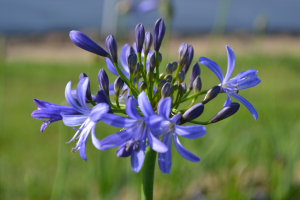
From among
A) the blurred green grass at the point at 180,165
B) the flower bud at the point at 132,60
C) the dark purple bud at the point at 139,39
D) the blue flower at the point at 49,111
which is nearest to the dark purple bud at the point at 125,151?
the blue flower at the point at 49,111

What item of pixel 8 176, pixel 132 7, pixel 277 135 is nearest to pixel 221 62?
pixel 132 7

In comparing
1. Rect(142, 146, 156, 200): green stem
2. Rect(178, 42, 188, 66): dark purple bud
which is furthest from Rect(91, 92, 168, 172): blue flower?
Rect(178, 42, 188, 66): dark purple bud

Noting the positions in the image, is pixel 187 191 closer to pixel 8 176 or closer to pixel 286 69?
pixel 8 176

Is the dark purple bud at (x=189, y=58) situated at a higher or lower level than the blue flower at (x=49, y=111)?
higher

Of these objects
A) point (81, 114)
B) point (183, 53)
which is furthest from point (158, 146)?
point (183, 53)

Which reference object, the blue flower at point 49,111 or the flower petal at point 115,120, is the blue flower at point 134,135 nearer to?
the flower petal at point 115,120

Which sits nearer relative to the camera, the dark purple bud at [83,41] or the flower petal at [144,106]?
the flower petal at [144,106]

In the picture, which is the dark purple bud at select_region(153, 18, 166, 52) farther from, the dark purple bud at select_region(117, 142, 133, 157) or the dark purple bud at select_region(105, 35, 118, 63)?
the dark purple bud at select_region(117, 142, 133, 157)
